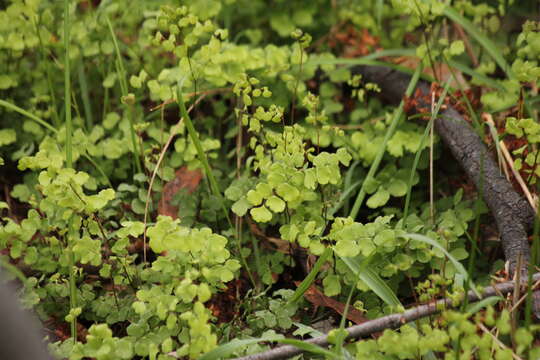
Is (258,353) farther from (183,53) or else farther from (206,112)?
(206,112)

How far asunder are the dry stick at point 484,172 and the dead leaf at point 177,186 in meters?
0.99

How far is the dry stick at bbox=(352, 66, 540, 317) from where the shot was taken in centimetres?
194

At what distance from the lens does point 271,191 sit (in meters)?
1.88

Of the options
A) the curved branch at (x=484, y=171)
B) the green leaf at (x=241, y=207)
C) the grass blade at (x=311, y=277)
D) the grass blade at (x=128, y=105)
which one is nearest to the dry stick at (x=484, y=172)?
the curved branch at (x=484, y=171)

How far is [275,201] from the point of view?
1857 millimetres

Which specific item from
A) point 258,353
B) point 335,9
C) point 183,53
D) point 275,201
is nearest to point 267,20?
point 335,9

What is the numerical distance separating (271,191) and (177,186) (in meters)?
0.74

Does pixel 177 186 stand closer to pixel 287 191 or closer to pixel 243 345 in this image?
pixel 287 191

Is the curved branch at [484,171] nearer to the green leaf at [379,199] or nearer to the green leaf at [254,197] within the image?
the green leaf at [379,199]

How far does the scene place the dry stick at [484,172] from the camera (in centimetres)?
194

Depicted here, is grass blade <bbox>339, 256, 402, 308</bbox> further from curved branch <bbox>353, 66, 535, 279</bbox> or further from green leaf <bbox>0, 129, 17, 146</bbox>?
green leaf <bbox>0, 129, 17, 146</bbox>

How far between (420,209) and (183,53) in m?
1.17

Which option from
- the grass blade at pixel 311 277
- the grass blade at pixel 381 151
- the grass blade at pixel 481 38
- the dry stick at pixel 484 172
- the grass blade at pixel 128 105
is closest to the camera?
the grass blade at pixel 311 277

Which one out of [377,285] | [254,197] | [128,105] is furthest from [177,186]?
[377,285]
